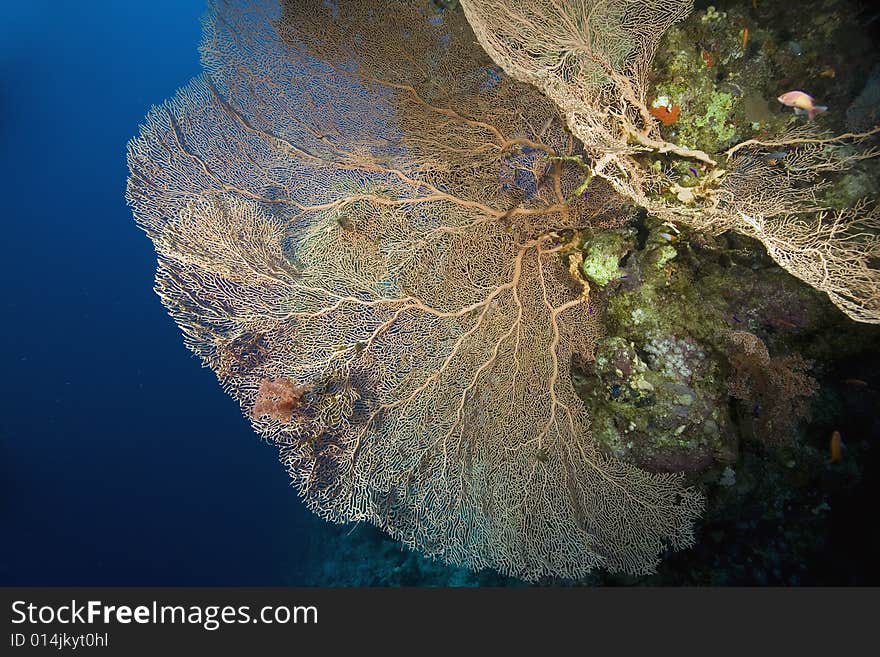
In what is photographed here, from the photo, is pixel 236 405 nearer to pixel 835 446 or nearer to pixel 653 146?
pixel 653 146

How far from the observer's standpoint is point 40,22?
21422 mm

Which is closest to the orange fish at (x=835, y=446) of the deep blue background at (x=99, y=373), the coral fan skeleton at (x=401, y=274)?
the coral fan skeleton at (x=401, y=274)

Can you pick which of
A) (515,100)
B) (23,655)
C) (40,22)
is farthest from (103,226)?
(515,100)

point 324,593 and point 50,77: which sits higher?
point 50,77

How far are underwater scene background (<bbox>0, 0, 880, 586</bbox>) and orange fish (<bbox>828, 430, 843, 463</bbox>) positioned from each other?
20 mm

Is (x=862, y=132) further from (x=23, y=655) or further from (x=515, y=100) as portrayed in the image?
(x=23, y=655)

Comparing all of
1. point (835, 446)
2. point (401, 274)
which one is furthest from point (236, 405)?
point (835, 446)

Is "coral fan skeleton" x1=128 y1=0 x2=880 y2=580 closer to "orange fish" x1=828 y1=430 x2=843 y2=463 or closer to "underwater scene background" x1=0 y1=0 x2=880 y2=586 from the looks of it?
"underwater scene background" x1=0 y1=0 x2=880 y2=586

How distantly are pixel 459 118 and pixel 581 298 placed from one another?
5.81 ft

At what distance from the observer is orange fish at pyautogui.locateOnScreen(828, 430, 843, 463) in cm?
297

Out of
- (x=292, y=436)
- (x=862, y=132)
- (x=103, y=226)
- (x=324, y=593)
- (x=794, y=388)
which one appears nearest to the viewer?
(x=862, y=132)

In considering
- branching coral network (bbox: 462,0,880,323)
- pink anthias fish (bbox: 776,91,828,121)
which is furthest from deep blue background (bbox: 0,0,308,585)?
pink anthias fish (bbox: 776,91,828,121)

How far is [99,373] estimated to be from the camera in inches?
741

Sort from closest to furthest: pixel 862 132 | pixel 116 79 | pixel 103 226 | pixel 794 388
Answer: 1. pixel 862 132
2. pixel 794 388
3. pixel 103 226
4. pixel 116 79
